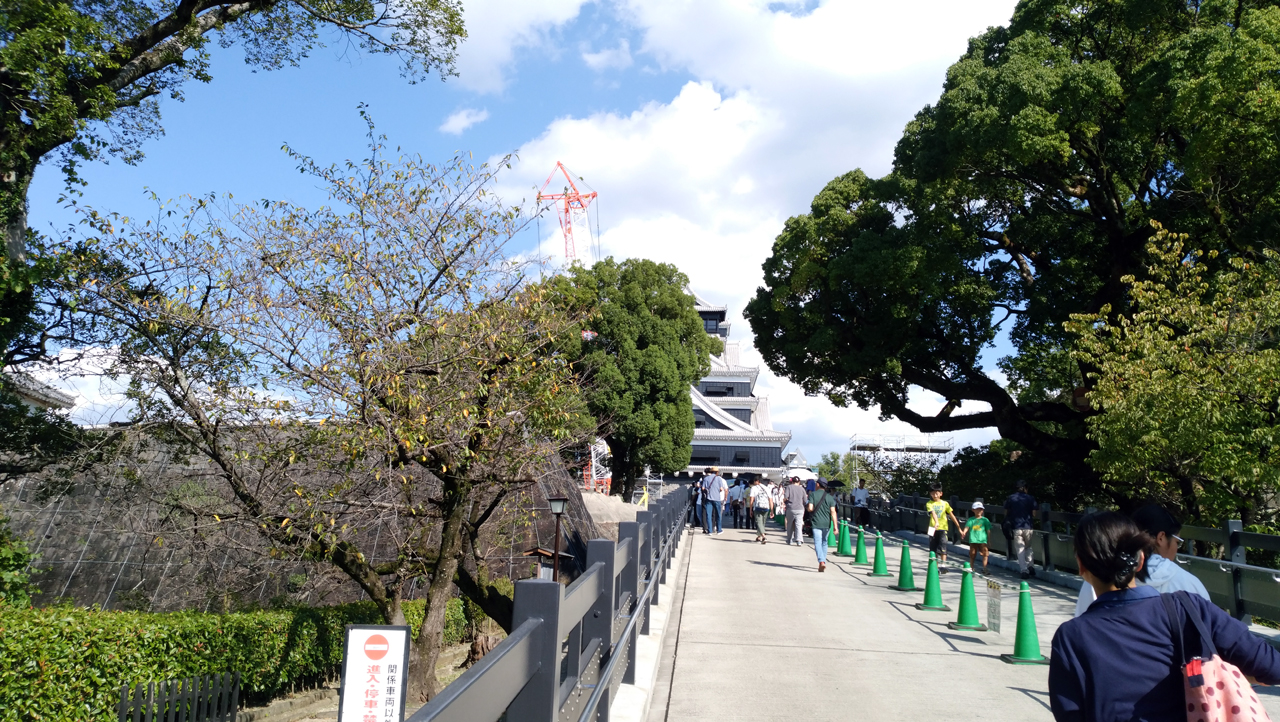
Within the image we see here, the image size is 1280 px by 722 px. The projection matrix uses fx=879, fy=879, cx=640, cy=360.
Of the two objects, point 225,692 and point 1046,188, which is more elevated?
point 1046,188

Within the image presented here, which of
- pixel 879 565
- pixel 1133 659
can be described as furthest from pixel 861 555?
pixel 1133 659

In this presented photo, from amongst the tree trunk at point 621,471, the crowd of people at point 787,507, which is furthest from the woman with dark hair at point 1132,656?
the tree trunk at point 621,471

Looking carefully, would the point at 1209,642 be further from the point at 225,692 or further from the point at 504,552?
the point at 504,552

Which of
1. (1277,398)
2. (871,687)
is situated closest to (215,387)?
(871,687)

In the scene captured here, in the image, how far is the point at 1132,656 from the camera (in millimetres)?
2855

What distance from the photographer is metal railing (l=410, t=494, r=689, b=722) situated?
2.08 meters

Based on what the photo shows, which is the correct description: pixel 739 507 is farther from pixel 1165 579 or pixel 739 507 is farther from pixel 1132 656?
pixel 1132 656

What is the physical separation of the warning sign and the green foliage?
7697mm

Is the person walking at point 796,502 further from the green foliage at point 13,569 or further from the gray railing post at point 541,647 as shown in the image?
the gray railing post at point 541,647

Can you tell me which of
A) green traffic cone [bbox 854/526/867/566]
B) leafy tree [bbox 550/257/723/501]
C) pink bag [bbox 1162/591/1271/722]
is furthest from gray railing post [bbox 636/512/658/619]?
leafy tree [bbox 550/257/723/501]

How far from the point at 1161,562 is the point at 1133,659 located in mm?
1527

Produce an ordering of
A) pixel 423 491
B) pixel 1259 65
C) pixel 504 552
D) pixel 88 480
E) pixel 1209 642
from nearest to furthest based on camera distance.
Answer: pixel 1209 642
pixel 88 480
pixel 423 491
pixel 1259 65
pixel 504 552

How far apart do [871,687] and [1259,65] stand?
13.6 metres

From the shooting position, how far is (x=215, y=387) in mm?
8273
